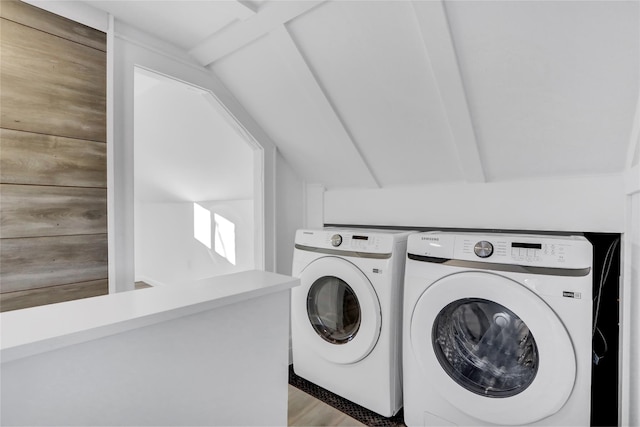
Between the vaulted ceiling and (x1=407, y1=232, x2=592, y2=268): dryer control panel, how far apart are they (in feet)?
1.64

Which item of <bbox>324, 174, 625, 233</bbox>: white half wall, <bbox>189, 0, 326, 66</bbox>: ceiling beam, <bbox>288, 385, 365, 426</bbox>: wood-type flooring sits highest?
<bbox>189, 0, 326, 66</bbox>: ceiling beam

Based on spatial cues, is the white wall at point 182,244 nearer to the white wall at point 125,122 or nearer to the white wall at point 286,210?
the white wall at point 286,210

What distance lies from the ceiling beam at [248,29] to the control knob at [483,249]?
1262 mm

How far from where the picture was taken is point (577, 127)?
1477 mm

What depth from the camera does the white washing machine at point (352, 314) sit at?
174 cm

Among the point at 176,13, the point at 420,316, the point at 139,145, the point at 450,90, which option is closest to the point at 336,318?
the point at 420,316

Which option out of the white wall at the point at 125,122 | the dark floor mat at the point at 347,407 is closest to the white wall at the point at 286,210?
the dark floor mat at the point at 347,407

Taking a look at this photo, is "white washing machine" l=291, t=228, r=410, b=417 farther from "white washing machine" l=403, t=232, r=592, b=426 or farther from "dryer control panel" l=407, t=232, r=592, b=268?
"dryer control panel" l=407, t=232, r=592, b=268

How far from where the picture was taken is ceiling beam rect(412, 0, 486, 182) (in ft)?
4.30

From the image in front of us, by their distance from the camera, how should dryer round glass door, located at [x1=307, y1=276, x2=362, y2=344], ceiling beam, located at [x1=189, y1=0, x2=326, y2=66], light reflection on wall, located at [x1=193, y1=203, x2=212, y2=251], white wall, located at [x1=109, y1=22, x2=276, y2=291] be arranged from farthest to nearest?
light reflection on wall, located at [x1=193, y1=203, x2=212, y2=251], dryer round glass door, located at [x1=307, y1=276, x2=362, y2=344], white wall, located at [x1=109, y1=22, x2=276, y2=291], ceiling beam, located at [x1=189, y1=0, x2=326, y2=66]

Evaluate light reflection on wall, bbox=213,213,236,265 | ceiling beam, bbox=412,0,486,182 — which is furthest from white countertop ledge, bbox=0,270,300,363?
light reflection on wall, bbox=213,213,236,265

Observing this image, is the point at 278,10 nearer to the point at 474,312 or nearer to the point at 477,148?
the point at 477,148

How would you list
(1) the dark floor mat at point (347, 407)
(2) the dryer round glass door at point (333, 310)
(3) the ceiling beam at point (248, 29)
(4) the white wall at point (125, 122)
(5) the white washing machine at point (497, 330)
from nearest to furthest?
1. (5) the white washing machine at point (497, 330)
2. (3) the ceiling beam at point (248, 29)
3. (4) the white wall at point (125, 122)
4. (1) the dark floor mat at point (347, 407)
5. (2) the dryer round glass door at point (333, 310)

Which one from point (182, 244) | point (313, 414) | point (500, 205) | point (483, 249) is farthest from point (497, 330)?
point (182, 244)
